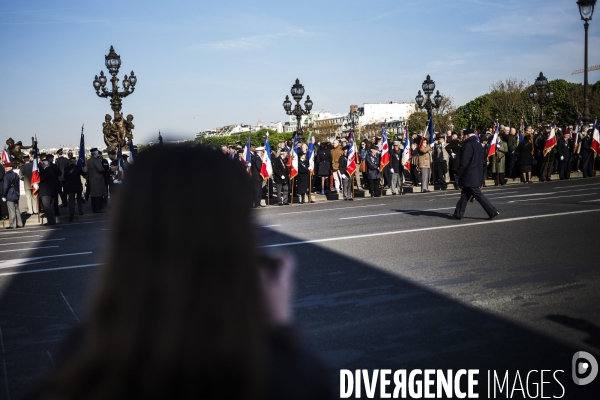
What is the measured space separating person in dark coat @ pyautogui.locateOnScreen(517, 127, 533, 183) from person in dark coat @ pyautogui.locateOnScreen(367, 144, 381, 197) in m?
6.17

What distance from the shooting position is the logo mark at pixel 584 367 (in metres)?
4.90

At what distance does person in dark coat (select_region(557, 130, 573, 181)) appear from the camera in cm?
2803

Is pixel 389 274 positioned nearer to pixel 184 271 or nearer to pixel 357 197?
pixel 184 271

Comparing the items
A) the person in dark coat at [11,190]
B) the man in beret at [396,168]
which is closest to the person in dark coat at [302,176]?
the man in beret at [396,168]

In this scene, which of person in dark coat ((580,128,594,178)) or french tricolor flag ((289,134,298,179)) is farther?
person in dark coat ((580,128,594,178))

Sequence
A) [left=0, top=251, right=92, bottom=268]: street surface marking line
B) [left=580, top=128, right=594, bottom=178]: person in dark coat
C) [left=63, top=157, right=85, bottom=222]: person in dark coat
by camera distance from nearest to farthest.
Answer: [left=0, top=251, right=92, bottom=268]: street surface marking line
[left=63, top=157, right=85, bottom=222]: person in dark coat
[left=580, top=128, right=594, bottom=178]: person in dark coat

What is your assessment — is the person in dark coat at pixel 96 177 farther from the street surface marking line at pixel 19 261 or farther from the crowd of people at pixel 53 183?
the street surface marking line at pixel 19 261

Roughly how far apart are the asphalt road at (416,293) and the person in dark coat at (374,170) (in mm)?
9679

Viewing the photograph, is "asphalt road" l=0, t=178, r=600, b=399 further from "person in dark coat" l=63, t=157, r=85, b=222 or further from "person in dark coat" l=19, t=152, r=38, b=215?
"person in dark coat" l=19, t=152, r=38, b=215

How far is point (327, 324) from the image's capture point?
6.52 meters

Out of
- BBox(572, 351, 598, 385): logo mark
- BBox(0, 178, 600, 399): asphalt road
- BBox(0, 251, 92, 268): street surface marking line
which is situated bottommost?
BBox(572, 351, 598, 385): logo mark

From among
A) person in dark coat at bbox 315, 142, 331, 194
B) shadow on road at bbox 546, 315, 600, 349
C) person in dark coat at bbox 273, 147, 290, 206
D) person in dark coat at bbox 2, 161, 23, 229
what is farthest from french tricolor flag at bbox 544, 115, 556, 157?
shadow on road at bbox 546, 315, 600, 349

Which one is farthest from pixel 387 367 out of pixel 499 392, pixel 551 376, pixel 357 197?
pixel 357 197

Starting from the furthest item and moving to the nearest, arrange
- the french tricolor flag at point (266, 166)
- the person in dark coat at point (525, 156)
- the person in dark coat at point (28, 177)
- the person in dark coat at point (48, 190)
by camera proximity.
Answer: the person in dark coat at point (525, 156), the french tricolor flag at point (266, 166), the person in dark coat at point (28, 177), the person in dark coat at point (48, 190)
